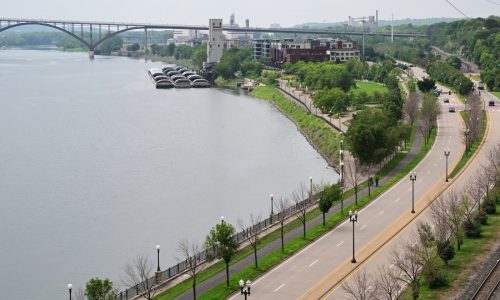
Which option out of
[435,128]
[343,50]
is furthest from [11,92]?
[435,128]

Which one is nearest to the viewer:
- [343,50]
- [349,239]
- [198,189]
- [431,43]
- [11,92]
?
[349,239]

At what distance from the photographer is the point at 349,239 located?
2080 centimetres

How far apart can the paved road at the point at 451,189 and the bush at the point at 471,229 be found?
1279 millimetres

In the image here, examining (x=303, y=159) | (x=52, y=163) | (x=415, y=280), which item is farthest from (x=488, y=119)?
(x=415, y=280)

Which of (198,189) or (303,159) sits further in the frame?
(303,159)

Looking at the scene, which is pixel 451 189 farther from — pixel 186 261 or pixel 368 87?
pixel 368 87

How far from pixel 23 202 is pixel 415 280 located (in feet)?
55.7

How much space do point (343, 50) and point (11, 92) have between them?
35.7 metres

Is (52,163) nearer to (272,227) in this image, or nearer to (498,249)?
(272,227)

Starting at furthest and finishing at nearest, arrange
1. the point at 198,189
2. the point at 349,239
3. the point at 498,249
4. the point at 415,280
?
the point at 198,189 < the point at 349,239 < the point at 498,249 < the point at 415,280

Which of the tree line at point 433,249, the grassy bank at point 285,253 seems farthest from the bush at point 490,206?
the grassy bank at point 285,253

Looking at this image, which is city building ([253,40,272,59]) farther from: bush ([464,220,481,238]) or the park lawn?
bush ([464,220,481,238])

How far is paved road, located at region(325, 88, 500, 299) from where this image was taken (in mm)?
18141

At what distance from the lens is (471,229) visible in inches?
789
